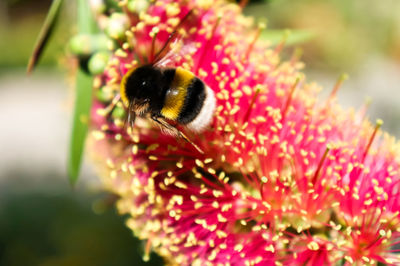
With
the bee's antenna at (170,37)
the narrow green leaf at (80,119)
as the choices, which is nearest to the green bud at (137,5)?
the bee's antenna at (170,37)

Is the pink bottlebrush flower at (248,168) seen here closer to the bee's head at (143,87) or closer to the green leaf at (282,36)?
the bee's head at (143,87)

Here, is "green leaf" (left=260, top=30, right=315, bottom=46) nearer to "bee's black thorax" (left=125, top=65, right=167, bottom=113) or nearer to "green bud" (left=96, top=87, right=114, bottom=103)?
"bee's black thorax" (left=125, top=65, right=167, bottom=113)

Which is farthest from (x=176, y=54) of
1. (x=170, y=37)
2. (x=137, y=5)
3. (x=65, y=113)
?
(x=65, y=113)

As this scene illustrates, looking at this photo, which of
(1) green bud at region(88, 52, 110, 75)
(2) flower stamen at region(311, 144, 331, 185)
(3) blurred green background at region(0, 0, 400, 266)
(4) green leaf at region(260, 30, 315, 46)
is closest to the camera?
(2) flower stamen at region(311, 144, 331, 185)

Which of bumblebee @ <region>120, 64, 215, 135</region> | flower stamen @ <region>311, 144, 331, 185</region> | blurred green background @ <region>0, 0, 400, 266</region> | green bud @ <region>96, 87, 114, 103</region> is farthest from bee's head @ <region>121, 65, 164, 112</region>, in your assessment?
blurred green background @ <region>0, 0, 400, 266</region>

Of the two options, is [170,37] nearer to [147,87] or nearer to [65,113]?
[147,87]

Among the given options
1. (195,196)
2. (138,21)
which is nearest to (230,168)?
(195,196)
